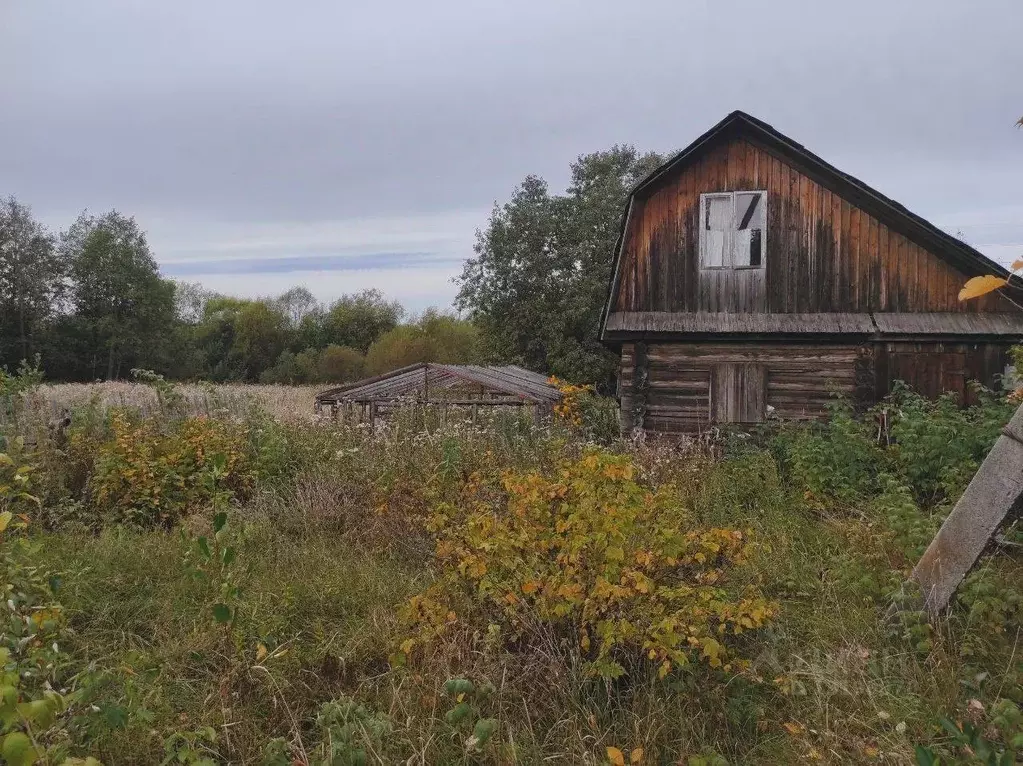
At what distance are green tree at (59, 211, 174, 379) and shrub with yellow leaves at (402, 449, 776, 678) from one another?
152ft

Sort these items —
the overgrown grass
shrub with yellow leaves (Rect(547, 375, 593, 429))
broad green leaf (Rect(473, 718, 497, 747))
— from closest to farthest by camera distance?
broad green leaf (Rect(473, 718, 497, 747)), the overgrown grass, shrub with yellow leaves (Rect(547, 375, 593, 429))

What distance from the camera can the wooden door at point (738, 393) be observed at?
1223cm

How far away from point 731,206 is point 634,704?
10.4 meters

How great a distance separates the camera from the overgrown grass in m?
3.04

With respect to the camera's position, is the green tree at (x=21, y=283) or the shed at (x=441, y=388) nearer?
the shed at (x=441, y=388)

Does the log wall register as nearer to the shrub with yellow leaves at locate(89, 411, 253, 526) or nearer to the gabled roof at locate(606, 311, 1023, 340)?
the gabled roof at locate(606, 311, 1023, 340)

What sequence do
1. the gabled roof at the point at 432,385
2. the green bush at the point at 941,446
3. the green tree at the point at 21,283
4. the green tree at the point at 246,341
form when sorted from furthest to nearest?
the green tree at the point at 246,341 < the green tree at the point at 21,283 < the gabled roof at the point at 432,385 < the green bush at the point at 941,446

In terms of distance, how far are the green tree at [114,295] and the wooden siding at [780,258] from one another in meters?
40.7

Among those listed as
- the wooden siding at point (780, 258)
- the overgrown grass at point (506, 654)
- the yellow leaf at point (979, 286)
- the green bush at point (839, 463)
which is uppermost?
the wooden siding at point (780, 258)

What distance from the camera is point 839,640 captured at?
3.89 meters

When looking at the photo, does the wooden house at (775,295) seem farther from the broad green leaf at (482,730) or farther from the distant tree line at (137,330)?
the distant tree line at (137,330)

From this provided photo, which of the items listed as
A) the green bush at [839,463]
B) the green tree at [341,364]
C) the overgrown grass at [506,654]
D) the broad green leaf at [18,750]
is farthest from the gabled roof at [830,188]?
the green tree at [341,364]

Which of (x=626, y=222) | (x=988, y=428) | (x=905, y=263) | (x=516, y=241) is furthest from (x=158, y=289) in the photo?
(x=988, y=428)

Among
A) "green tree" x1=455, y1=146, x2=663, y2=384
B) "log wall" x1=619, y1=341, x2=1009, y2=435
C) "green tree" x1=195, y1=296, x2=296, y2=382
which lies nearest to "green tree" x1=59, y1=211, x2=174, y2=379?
"green tree" x1=195, y1=296, x2=296, y2=382
